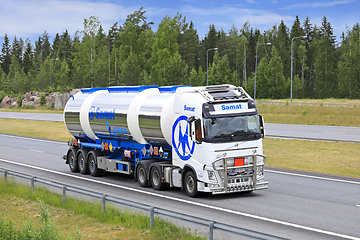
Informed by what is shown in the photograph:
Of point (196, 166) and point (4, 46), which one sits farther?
point (4, 46)

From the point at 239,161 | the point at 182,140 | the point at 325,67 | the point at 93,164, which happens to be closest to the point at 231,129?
the point at 239,161

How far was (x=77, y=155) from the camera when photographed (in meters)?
19.8

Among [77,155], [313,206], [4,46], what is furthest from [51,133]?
[4,46]

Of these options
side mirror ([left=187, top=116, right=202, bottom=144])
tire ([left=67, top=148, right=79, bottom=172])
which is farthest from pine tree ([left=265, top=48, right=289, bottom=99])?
side mirror ([left=187, top=116, right=202, bottom=144])

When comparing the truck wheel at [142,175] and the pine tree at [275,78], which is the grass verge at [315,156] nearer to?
the truck wheel at [142,175]

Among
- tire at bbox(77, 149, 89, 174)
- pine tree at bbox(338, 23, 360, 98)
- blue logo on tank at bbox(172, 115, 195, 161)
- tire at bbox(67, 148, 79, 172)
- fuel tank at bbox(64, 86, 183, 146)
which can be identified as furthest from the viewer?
pine tree at bbox(338, 23, 360, 98)

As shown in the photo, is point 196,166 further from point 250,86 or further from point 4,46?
point 4,46

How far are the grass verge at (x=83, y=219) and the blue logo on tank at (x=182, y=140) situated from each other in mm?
3276

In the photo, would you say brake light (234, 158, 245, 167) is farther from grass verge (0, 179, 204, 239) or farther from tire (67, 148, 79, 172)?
tire (67, 148, 79, 172)

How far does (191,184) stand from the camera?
1379cm

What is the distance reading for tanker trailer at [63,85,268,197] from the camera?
1307 cm

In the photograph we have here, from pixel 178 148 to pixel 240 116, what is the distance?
2.19 meters

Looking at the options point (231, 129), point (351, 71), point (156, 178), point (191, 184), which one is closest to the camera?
point (231, 129)

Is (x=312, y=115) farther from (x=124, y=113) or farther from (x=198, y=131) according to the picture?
(x=198, y=131)
